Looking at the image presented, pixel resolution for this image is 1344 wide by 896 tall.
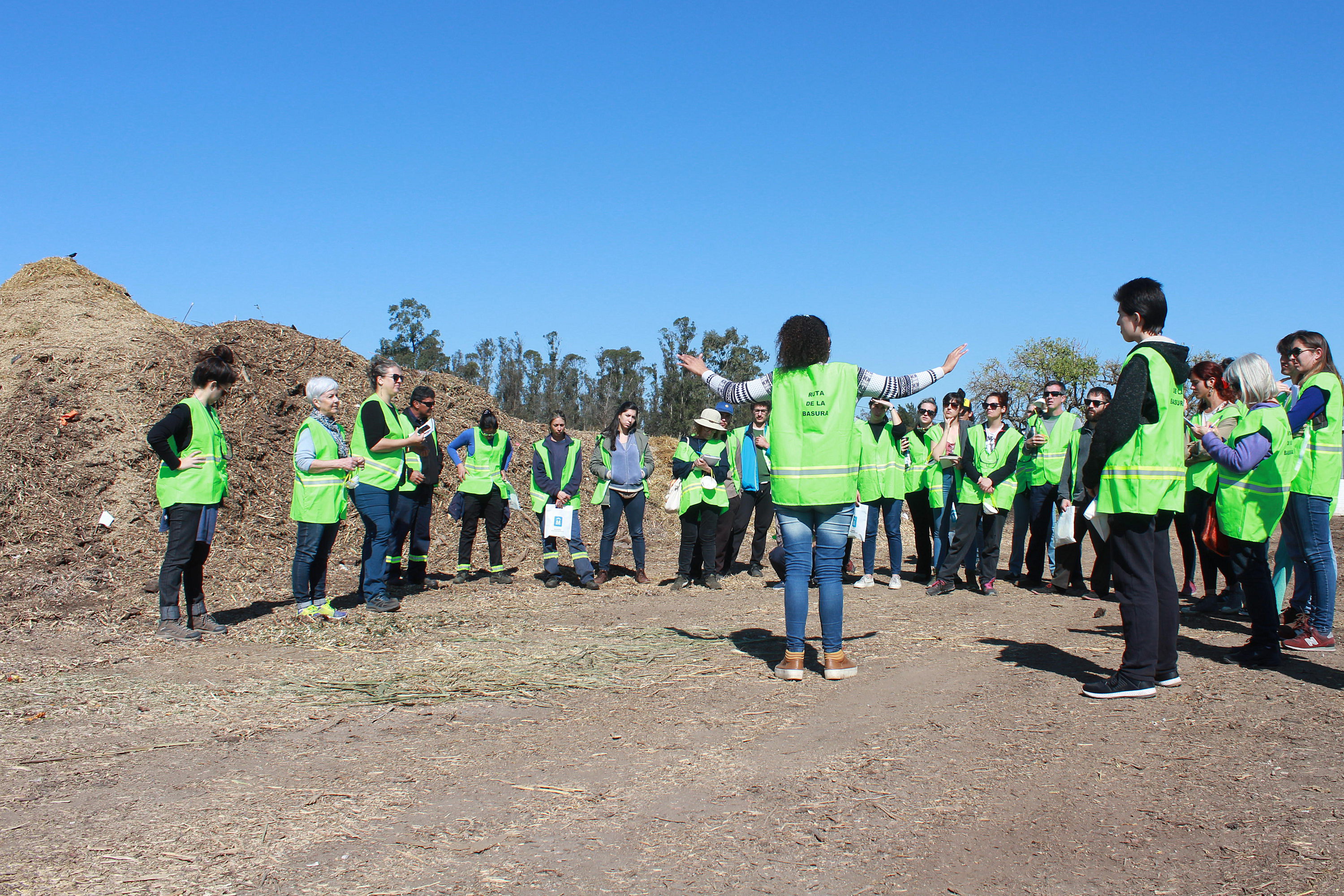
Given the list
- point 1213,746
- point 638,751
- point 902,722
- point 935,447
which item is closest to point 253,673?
point 638,751

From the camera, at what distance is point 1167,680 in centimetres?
496

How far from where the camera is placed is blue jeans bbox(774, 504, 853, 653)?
525 centimetres

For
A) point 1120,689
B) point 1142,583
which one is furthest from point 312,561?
point 1142,583

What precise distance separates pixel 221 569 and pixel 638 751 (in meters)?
8.31

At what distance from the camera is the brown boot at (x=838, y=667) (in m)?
5.39

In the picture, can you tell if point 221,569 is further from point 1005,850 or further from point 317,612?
point 1005,850

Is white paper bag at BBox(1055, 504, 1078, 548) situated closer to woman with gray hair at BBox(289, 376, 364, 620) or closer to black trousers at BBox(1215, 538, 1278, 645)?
black trousers at BBox(1215, 538, 1278, 645)

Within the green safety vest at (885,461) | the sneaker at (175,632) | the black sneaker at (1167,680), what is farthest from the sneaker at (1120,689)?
the sneaker at (175,632)

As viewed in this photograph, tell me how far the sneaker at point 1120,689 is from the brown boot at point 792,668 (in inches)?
62.6

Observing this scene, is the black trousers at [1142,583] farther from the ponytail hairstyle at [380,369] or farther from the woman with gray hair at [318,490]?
the ponytail hairstyle at [380,369]

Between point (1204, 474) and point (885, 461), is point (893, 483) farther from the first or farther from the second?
point (1204, 474)

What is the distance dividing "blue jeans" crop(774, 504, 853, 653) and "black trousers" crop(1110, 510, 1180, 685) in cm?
149

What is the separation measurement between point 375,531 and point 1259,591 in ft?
22.9

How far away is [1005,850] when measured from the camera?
121 inches
